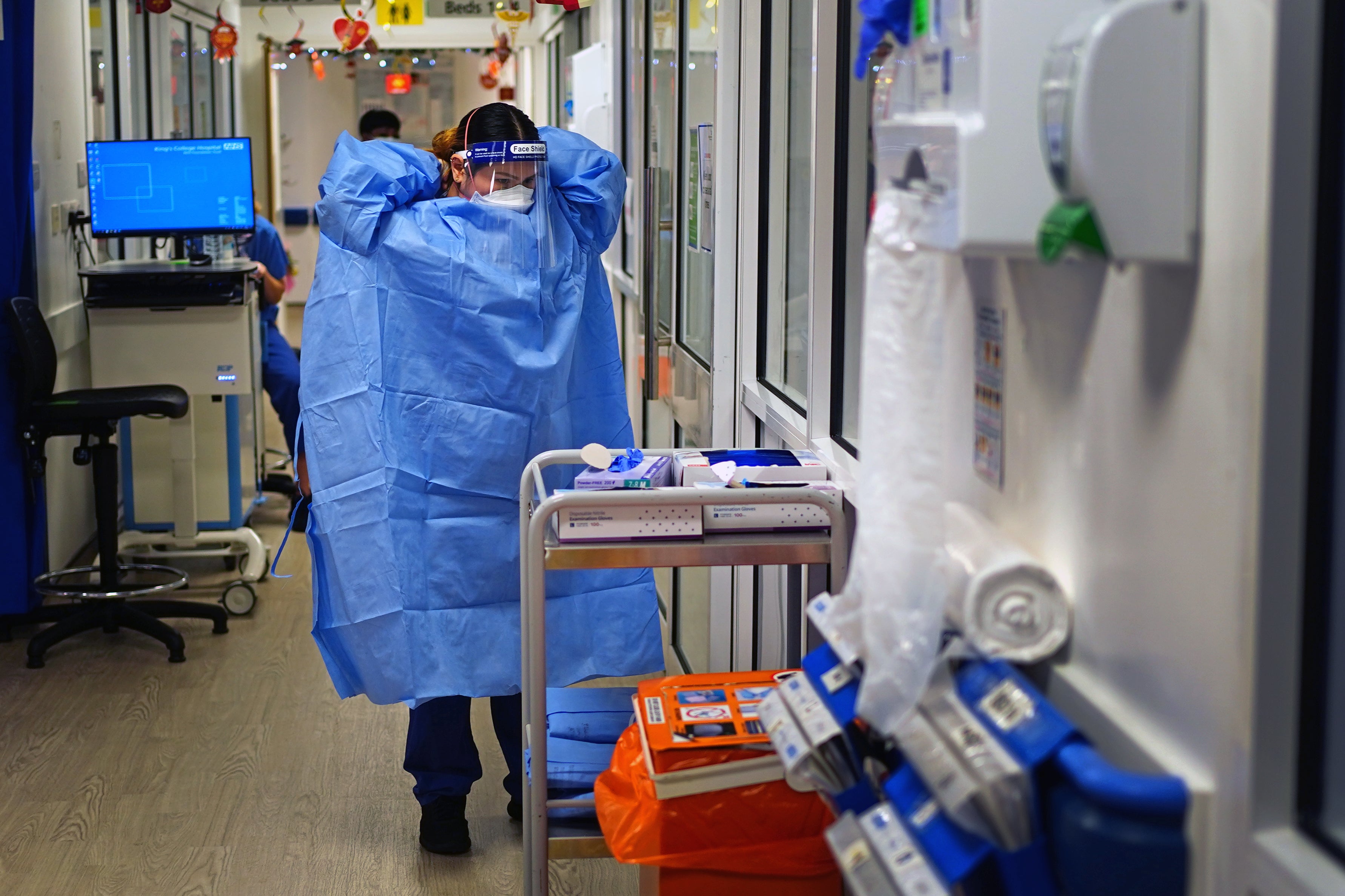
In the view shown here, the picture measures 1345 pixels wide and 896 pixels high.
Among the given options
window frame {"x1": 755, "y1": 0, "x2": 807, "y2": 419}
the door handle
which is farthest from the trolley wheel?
window frame {"x1": 755, "y1": 0, "x2": 807, "y2": 419}

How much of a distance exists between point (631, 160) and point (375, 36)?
478 cm

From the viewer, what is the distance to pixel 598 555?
195cm

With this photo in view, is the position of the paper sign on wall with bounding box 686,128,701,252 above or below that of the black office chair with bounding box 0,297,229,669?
above

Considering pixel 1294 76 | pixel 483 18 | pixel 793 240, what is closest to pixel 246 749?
pixel 793 240

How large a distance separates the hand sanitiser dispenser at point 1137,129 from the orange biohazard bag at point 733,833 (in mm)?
992

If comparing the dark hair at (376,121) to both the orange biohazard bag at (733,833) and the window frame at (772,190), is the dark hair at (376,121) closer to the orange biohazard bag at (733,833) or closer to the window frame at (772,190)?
the window frame at (772,190)

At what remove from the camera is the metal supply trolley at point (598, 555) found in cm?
193

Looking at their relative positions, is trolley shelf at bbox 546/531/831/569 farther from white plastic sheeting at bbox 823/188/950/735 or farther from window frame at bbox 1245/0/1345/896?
window frame at bbox 1245/0/1345/896

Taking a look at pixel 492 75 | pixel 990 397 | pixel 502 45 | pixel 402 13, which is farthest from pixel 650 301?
pixel 492 75

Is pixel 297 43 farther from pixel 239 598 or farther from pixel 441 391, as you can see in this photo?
pixel 441 391

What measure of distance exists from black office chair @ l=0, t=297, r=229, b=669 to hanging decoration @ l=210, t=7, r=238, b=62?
3655 millimetres

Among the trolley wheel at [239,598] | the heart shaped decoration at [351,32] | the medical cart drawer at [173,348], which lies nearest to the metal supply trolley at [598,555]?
the trolley wheel at [239,598]

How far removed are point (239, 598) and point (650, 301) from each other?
176cm

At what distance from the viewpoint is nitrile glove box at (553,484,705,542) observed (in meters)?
1.95
